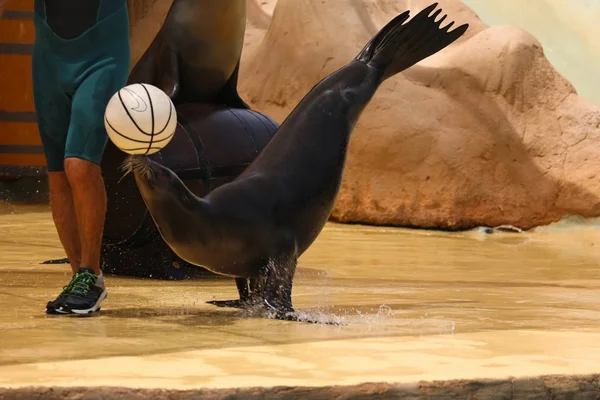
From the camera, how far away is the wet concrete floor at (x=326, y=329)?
126 inches

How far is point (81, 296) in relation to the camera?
14.2ft

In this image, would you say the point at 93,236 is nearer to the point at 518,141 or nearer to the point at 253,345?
the point at 253,345

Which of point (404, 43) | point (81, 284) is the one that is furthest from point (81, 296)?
point (404, 43)

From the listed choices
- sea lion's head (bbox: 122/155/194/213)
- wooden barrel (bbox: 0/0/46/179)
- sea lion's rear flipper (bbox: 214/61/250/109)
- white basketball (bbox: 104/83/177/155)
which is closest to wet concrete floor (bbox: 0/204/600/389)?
sea lion's head (bbox: 122/155/194/213)

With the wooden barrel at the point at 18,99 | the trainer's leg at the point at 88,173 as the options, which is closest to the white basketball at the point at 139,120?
the trainer's leg at the point at 88,173

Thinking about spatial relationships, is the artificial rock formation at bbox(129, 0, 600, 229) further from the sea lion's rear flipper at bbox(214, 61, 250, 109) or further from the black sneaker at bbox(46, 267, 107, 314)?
the black sneaker at bbox(46, 267, 107, 314)

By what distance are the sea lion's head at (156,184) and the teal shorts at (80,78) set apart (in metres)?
0.35

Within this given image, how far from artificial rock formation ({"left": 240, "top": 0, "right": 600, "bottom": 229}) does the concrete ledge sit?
23.1ft

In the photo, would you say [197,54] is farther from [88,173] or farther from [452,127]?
[452,127]

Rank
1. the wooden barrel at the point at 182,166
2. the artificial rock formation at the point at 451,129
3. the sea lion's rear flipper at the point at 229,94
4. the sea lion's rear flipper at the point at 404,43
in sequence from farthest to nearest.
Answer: the artificial rock formation at the point at 451,129, the sea lion's rear flipper at the point at 229,94, the wooden barrel at the point at 182,166, the sea lion's rear flipper at the point at 404,43

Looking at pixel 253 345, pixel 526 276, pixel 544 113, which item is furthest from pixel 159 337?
pixel 544 113

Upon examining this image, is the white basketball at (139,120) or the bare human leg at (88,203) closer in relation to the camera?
the white basketball at (139,120)

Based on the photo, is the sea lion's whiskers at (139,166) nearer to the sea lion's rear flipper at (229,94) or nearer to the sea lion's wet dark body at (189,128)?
the sea lion's wet dark body at (189,128)

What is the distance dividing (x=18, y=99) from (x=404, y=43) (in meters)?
8.40
